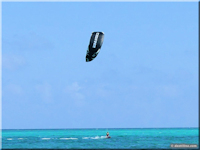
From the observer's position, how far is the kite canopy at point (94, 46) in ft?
81.7

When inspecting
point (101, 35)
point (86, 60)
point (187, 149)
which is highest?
point (101, 35)

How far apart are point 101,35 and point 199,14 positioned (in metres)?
6.11

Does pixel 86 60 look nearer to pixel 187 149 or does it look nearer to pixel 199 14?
pixel 199 14

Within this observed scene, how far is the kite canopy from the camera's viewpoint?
81.7 feet

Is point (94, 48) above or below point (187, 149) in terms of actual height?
above

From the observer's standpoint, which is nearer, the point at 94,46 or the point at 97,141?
the point at 94,46

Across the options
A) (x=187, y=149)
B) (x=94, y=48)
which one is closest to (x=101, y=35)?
(x=94, y=48)

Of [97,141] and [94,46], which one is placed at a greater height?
[94,46]

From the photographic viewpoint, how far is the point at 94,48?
2494cm

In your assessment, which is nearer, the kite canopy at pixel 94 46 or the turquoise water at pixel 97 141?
the kite canopy at pixel 94 46

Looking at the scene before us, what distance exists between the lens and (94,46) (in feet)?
81.9

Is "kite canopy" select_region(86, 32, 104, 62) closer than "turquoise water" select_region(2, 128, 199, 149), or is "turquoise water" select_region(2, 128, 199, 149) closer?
"kite canopy" select_region(86, 32, 104, 62)

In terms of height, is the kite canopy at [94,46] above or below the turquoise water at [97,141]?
above

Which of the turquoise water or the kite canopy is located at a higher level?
the kite canopy
